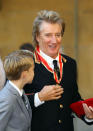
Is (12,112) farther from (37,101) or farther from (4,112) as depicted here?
(37,101)

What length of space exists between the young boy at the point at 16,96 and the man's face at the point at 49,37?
0.71 feet

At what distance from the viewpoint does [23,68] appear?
1908 millimetres

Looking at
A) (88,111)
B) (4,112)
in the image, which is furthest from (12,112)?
(88,111)

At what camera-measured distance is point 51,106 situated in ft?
6.89

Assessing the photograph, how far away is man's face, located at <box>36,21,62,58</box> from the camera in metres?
2.09

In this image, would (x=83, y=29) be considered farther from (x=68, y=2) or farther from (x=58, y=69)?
(x=58, y=69)

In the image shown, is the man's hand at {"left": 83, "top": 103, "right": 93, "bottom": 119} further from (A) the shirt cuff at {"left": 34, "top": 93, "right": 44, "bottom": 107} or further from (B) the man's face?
(B) the man's face

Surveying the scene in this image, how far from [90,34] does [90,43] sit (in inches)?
8.4

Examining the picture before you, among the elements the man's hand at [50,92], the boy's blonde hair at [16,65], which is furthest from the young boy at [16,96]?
the man's hand at [50,92]

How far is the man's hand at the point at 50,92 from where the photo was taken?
75.5 inches

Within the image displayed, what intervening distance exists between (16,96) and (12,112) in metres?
0.12

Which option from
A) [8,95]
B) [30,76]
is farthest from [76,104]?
[8,95]

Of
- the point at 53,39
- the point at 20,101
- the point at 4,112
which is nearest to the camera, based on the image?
the point at 4,112

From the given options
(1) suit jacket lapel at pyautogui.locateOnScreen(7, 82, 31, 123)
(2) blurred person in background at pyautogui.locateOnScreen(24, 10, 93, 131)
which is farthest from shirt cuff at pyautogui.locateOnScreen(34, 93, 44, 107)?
(1) suit jacket lapel at pyautogui.locateOnScreen(7, 82, 31, 123)
